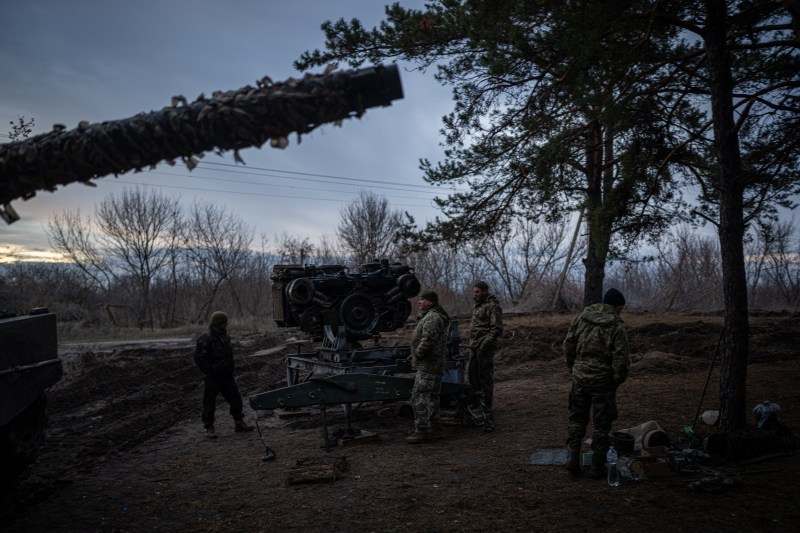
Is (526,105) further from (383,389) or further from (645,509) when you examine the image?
(645,509)

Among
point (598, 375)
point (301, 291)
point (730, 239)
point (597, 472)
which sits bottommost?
point (597, 472)

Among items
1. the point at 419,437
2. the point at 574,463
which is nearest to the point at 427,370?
the point at 419,437

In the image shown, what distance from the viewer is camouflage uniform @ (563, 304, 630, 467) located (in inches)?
217

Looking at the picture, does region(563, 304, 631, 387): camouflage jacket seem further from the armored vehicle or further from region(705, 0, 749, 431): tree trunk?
the armored vehicle

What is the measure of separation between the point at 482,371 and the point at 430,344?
51.1 inches

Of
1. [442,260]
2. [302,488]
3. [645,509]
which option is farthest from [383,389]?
[442,260]

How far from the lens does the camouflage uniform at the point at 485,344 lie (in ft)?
26.2

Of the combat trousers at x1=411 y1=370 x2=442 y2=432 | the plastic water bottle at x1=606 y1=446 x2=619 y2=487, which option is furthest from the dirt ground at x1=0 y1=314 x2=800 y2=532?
the combat trousers at x1=411 y1=370 x2=442 y2=432

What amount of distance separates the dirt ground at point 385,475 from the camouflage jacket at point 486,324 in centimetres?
126

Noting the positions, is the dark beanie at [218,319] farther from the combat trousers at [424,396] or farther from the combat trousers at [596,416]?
the combat trousers at [596,416]

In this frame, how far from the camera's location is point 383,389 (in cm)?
743

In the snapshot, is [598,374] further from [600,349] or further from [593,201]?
[593,201]

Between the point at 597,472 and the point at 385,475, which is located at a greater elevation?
the point at 597,472

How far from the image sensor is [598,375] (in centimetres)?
557
